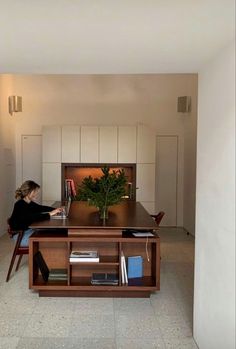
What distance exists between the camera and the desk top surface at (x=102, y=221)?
11.2 ft

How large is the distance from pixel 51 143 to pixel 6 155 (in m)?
0.93

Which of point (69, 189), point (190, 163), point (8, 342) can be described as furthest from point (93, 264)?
point (190, 163)

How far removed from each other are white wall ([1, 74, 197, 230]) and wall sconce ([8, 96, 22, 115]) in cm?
14

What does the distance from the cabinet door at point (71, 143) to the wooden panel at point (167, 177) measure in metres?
1.88

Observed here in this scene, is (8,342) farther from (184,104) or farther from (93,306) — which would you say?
(184,104)

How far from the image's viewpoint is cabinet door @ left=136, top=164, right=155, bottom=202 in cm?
660

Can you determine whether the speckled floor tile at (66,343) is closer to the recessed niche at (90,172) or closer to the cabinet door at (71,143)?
the recessed niche at (90,172)

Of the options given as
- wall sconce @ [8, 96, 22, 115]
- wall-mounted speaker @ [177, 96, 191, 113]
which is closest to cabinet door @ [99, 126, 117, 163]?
wall-mounted speaker @ [177, 96, 191, 113]

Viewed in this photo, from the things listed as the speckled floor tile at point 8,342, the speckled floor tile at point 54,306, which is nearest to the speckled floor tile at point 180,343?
the speckled floor tile at point 54,306

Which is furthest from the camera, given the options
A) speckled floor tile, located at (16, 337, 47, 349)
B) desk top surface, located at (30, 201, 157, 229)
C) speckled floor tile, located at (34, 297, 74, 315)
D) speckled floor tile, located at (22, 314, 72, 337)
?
desk top surface, located at (30, 201, 157, 229)

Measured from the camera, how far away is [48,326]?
9.53ft

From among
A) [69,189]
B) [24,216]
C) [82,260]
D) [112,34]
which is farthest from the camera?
[69,189]

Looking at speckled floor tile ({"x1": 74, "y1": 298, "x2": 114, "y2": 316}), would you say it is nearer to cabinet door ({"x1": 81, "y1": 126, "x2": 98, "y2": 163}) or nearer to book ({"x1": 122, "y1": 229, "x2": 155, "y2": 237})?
book ({"x1": 122, "y1": 229, "x2": 155, "y2": 237})

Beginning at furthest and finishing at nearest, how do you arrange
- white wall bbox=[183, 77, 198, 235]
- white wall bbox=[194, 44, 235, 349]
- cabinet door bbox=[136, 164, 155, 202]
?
cabinet door bbox=[136, 164, 155, 202] → white wall bbox=[183, 77, 198, 235] → white wall bbox=[194, 44, 235, 349]
